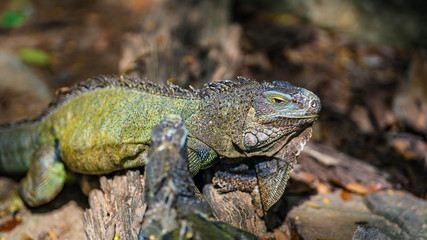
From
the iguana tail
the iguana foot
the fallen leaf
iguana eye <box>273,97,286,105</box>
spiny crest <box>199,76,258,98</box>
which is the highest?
iguana eye <box>273,97,286,105</box>

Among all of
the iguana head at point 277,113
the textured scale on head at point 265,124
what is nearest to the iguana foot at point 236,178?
the textured scale on head at point 265,124

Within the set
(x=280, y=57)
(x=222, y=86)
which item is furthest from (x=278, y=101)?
(x=280, y=57)

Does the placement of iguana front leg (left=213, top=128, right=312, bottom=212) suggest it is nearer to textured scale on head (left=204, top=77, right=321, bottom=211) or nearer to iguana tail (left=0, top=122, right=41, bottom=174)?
textured scale on head (left=204, top=77, right=321, bottom=211)

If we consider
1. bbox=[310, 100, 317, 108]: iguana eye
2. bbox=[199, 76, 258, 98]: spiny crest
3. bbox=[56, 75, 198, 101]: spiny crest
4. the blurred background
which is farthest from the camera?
the blurred background

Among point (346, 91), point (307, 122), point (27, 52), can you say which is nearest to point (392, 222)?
point (307, 122)

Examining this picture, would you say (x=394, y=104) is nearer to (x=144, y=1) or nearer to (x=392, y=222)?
(x=392, y=222)

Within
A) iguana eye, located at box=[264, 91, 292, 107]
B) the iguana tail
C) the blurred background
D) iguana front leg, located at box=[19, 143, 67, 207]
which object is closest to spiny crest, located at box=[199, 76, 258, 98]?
iguana eye, located at box=[264, 91, 292, 107]

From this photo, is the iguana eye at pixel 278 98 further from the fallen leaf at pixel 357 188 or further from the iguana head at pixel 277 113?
the fallen leaf at pixel 357 188
